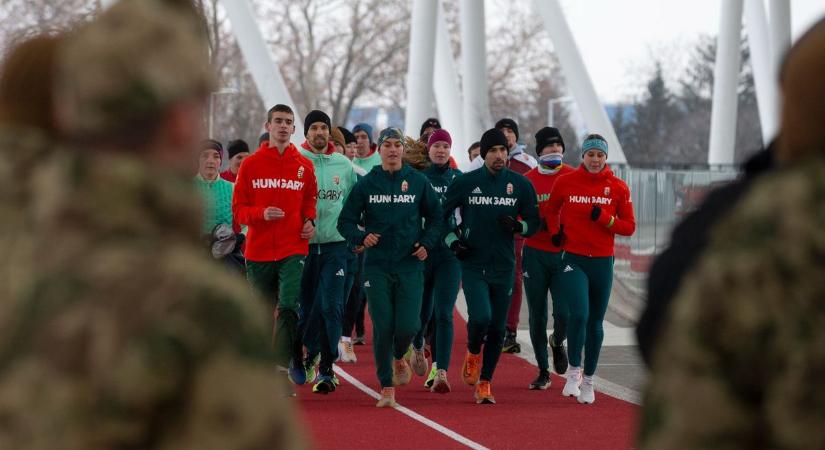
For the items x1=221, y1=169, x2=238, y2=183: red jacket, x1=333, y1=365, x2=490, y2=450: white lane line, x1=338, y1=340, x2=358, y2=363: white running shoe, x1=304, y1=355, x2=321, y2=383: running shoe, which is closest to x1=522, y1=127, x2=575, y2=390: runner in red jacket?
x1=333, y1=365, x2=490, y2=450: white lane line

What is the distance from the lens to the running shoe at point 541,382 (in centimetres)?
1431

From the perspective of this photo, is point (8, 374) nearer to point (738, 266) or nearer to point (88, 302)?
point (88, 302)

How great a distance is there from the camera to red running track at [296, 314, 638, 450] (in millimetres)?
10930

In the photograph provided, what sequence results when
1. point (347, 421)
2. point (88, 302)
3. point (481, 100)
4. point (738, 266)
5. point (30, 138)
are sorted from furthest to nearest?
point (481, 100) → point (347, 421) → point (30, 138) → point (738, 266) → point (88, 302)

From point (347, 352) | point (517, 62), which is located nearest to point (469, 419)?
point (347, 352)

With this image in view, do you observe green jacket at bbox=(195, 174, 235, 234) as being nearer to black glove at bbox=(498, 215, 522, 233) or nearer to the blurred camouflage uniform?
black glove at bbox=(498, 215, 522, 233)

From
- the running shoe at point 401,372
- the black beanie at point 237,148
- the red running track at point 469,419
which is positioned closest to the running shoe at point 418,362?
the red running track at point 469,419

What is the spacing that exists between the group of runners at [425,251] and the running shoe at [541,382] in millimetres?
13

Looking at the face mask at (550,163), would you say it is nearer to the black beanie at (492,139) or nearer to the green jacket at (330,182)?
the black beanie at (492,139)

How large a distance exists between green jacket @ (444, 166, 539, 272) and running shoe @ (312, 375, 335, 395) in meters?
1.47

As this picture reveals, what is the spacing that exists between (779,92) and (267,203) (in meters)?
10.2

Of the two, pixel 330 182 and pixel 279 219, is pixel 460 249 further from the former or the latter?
pixel 330 182

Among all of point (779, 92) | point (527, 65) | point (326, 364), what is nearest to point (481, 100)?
A: point (326, 364)

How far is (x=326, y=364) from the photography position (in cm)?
1380
